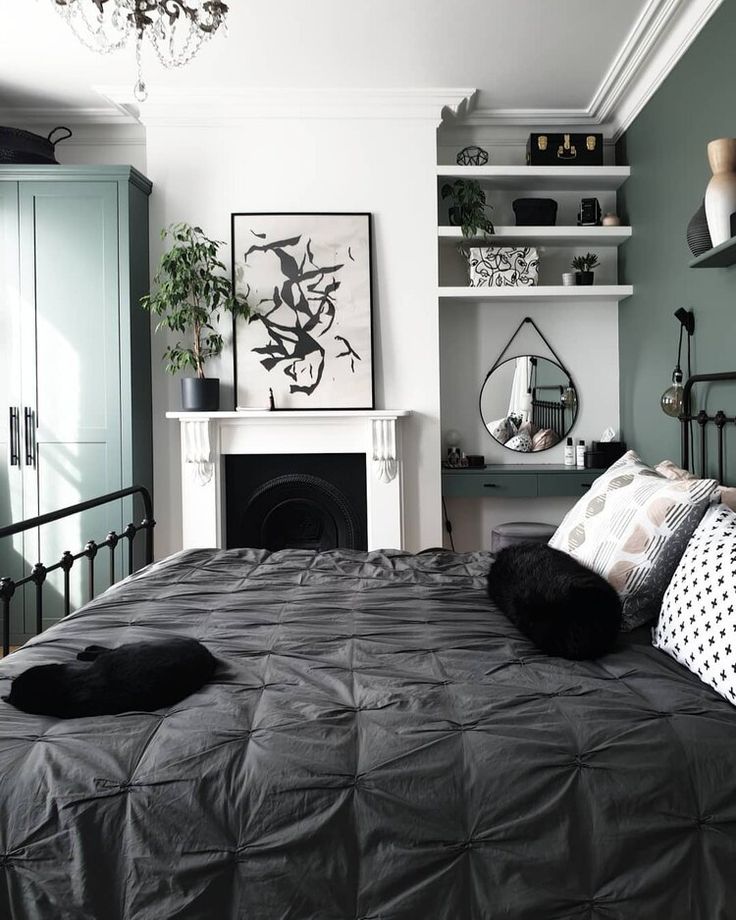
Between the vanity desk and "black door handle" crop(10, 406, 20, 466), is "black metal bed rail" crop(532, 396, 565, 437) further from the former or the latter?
"black door handle" crop(10, 406, 20, 466)

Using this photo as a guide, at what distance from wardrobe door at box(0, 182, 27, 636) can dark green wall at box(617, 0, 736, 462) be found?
10.6 ft

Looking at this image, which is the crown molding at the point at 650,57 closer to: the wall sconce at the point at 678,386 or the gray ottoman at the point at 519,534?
the wall sconce at the point at 678,386

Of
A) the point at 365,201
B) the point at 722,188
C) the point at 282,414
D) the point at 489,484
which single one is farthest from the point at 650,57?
the point at 282,414

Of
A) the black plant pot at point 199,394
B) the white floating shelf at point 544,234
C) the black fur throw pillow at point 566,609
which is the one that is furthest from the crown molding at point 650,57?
the black plant pot at point 199,394

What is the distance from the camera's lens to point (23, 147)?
4.02 meters

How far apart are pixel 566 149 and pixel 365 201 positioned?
1145 mm

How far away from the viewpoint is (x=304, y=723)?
133cm

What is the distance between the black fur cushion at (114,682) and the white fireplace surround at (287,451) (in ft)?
8.87

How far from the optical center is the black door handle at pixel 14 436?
4078mm

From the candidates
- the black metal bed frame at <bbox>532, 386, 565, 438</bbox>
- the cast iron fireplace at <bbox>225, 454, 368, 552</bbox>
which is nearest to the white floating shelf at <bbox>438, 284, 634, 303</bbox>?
the black metal bed frame at <bbox>532, 386, 565, 438</bbox>

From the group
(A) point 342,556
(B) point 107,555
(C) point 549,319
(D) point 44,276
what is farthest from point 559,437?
(D) point 44,276

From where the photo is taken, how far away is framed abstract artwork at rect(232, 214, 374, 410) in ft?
14.0

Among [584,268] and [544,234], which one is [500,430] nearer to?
[584,268]

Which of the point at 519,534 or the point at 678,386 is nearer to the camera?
the point at 678,386
